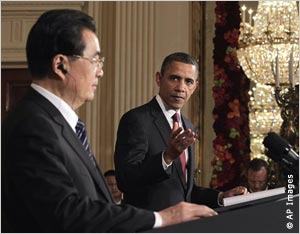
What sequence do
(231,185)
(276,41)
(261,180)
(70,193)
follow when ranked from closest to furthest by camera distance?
(70,193) → (261,180) → (276,41) → (231,185)

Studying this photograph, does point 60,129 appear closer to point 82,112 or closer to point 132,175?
point 132,175

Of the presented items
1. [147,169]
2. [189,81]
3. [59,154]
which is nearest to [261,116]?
[189,81]

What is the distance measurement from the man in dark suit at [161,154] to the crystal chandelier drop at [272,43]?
123 inches

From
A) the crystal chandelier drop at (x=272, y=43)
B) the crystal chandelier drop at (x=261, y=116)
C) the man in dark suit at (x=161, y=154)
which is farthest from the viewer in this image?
the crystal chandelier drop at (x=261, y=116)

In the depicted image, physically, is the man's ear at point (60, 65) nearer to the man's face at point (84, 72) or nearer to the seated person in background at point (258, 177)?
the man's face at point (84, 72)

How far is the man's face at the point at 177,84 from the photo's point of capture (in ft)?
12.5

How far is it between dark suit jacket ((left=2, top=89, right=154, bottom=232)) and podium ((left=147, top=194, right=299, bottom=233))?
6.0 inches

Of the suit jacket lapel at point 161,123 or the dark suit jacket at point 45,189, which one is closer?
the dark suit jacket at point 45,189

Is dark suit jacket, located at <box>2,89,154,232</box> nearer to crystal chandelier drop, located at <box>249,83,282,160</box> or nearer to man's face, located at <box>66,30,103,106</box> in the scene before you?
man's face, located at <box>66,30,103,106</box>

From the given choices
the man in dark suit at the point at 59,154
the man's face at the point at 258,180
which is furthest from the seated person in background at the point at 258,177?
the man in dark suit at the point at 59,154

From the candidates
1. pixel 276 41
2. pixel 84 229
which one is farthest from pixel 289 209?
pixel 276 41

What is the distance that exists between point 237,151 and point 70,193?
18.1ft

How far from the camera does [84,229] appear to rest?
2.16m

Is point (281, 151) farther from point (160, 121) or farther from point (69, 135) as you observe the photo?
point (160, 121)
